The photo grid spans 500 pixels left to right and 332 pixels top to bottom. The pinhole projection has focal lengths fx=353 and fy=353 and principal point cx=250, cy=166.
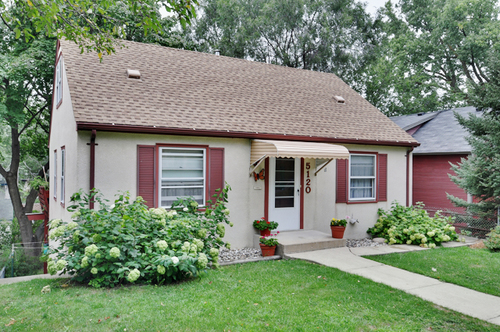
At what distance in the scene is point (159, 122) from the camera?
830cm

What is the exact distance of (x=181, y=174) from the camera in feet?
28.3

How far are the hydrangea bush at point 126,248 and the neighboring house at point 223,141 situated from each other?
74.9 inches

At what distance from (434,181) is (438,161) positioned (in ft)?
2.72

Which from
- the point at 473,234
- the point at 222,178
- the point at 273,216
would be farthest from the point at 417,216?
the point at 222,178

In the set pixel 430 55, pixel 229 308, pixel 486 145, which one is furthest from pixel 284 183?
pixel 430 55

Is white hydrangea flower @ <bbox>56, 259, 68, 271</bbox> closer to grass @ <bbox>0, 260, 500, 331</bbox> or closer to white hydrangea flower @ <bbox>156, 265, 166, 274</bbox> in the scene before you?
grass @ <bbox>0, 260, 500, 331</bbox>

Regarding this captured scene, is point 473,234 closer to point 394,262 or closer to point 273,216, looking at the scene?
point 394,262

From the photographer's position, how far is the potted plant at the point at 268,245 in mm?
8312

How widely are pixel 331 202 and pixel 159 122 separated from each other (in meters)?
5.48

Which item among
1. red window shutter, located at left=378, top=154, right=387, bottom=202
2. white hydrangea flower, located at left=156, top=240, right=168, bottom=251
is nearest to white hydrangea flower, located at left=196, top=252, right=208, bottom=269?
white hydrangea flower, located at left=156, top=240, right=168, bottom=251

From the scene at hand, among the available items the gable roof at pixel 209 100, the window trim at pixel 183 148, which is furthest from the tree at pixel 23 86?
the window trim at pixel 183 148

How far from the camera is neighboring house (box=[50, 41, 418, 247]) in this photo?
8062 mm

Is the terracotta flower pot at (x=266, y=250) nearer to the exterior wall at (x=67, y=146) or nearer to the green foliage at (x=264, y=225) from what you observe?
the green foliage at (x=264, y=225)

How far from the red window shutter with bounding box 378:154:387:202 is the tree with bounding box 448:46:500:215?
2.24m
